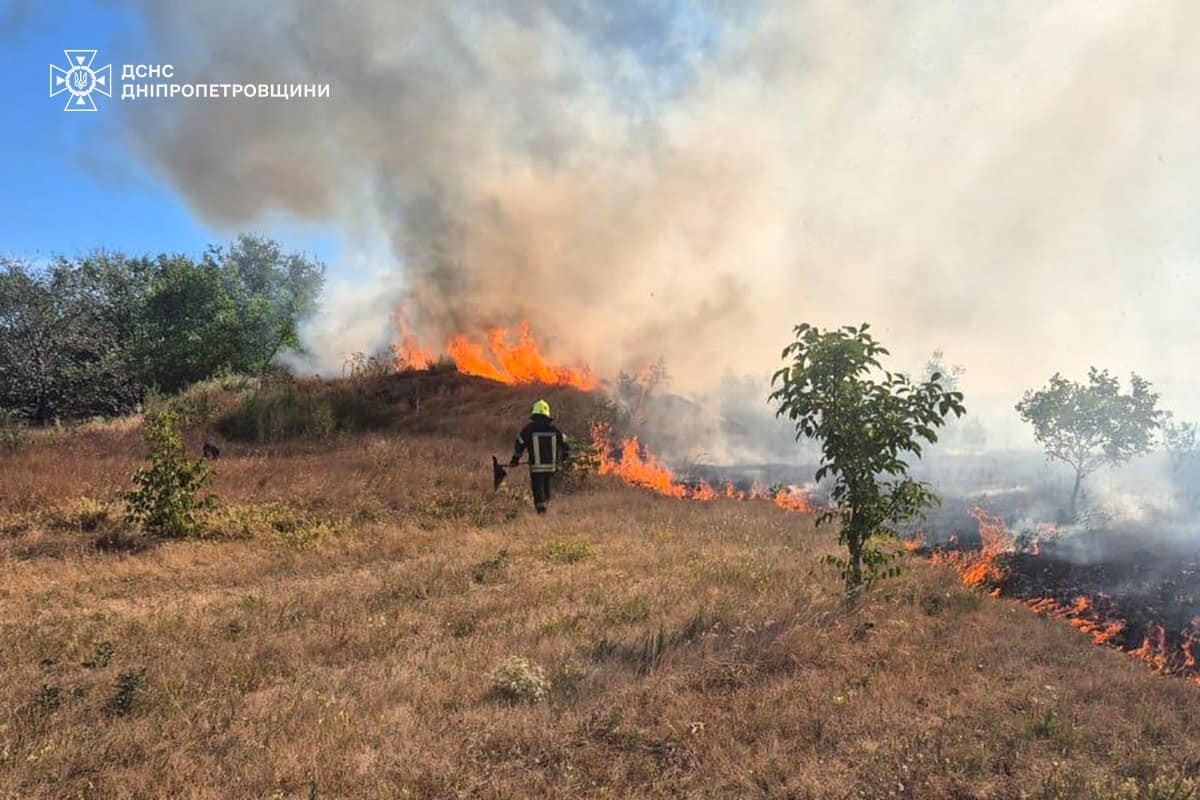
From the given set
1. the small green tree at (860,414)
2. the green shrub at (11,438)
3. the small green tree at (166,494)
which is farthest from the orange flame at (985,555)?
the green shrub at (11,438)

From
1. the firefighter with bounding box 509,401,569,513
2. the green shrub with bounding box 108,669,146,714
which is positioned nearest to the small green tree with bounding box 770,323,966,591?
the firefighter with bounding box 509,401,569,513

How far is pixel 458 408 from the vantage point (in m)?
27.0

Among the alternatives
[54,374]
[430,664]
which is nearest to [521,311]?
[54,374]

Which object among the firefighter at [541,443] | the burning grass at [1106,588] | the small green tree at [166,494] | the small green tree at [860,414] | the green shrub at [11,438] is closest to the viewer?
the small green tree at [860,414]

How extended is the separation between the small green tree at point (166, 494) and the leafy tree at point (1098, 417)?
3194 centimetres

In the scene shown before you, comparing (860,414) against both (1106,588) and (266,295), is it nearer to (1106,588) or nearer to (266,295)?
(1106,588)

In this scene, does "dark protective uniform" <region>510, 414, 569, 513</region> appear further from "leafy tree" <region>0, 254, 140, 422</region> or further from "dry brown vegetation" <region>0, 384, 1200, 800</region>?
"leafy tree" <region>0, 254, 140, 422</region>

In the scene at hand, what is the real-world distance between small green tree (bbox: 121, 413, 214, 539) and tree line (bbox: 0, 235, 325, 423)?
2037cm

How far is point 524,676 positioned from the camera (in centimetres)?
553

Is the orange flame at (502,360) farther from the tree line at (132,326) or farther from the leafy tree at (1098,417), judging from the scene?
the leafy tree at (1098,417)

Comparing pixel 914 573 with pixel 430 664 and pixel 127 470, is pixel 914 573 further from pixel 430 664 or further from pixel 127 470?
pixel 127 470

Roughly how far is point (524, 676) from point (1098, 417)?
3075 cm

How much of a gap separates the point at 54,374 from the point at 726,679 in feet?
115

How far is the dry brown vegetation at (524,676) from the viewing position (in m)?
4.24
